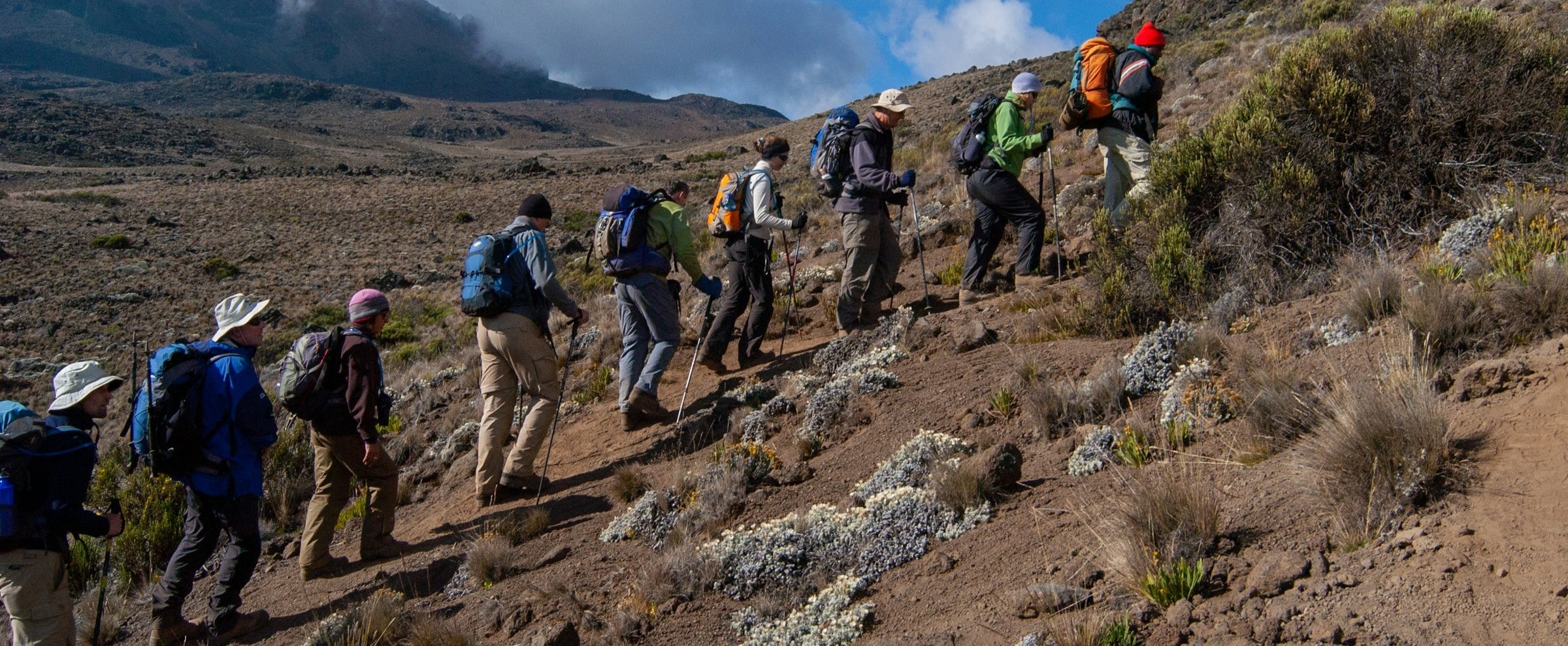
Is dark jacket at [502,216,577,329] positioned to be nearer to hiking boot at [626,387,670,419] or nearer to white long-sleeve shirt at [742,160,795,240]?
hiking boot at [626,387,670,419]

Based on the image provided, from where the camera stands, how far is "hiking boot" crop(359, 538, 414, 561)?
6.59m

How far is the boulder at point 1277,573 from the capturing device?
11.1 feet

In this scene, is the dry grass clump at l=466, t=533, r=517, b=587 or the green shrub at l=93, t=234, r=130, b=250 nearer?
the dry grass clump at l=466, t=533, r=517, b=587

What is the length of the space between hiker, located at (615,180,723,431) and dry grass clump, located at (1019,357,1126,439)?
2.93m

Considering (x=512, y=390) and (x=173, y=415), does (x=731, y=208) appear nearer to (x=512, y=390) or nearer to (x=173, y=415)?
(x=512, y=390)

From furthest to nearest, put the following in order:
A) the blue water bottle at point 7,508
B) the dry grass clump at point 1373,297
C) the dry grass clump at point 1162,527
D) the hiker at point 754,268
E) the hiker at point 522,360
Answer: the hiker at point 754,268, the hiker at point 522,360, the dry grass clump at point 1373,297, the blue water bottle at point 7,508, the dry grass clump at point 1162,527

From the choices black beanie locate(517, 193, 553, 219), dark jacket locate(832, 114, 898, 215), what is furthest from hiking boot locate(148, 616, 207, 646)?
dark jacket locate(832, 114, 898, 215)

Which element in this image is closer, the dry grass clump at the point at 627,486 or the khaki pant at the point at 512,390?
the khaki pant at the point at 512,390

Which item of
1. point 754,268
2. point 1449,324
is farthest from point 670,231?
point 1449,324

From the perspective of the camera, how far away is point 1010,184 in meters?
7.72

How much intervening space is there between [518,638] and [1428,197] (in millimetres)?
6472

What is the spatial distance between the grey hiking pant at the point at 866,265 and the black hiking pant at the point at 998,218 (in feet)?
2.25

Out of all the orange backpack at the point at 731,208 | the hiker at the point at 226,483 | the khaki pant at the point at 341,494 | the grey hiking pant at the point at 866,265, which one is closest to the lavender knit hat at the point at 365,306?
the hiker at the point at 226,483

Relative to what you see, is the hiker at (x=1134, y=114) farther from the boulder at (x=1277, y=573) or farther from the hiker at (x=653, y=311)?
the boulder at (x=1277, y=573)
